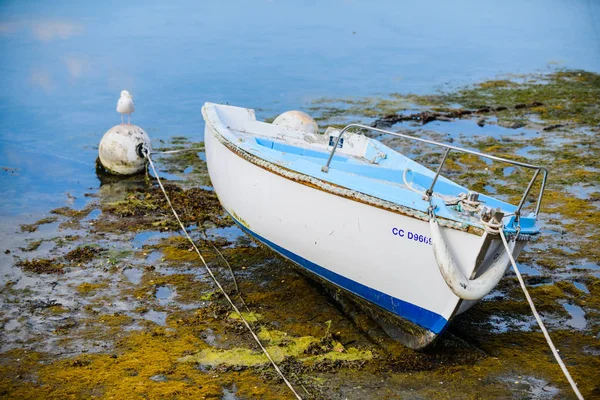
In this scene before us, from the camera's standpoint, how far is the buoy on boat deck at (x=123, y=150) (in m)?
10.9

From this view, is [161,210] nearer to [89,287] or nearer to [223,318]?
[89,287]

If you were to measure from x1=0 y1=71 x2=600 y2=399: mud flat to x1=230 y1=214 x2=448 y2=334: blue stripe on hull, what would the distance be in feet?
1.27

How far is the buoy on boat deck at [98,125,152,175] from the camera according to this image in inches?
428

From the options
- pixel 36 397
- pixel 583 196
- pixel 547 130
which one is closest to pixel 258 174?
pixel 36 397

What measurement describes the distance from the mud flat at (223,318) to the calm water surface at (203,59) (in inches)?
67.6

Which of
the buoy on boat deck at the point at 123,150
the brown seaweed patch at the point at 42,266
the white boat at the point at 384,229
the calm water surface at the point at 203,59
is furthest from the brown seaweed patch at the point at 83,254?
the buoy on boat deck at the point at 123,150

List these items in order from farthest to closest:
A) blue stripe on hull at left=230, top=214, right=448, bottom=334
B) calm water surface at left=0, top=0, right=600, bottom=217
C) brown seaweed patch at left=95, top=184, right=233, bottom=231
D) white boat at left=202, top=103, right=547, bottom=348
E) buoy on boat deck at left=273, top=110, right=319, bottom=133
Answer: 1. calm water surface at left=0, top=0, right=600, bottom=217
2. buoy on boat deck at left=273, top=110, right=319, bottom=133
3. brown seaweed patch at left=95, top=184, right=233, bottom=231
4. blue stripe on hull at left=230, top=214, right=448, bottom=334
5. white boat at left=202, top=103, right=547, bottom=348

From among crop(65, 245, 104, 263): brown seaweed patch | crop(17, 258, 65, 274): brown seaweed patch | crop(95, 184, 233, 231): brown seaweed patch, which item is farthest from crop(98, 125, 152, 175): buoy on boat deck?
crop(17, 258, 65, 274): brown seaweed patch

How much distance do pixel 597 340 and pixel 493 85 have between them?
41.8 ft

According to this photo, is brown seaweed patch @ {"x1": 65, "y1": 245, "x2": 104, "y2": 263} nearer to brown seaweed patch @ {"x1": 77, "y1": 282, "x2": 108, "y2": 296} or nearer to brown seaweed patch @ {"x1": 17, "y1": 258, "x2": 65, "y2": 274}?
brown seaweed patch @ {"x1": 17, "y1": 258, "x2": 65, "y2": 274}

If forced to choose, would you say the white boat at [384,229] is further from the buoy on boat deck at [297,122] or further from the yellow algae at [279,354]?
the buoy on boat deck at [297,122]

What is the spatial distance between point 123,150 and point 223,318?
493 cm

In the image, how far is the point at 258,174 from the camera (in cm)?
714

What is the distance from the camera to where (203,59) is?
69.1 ft
